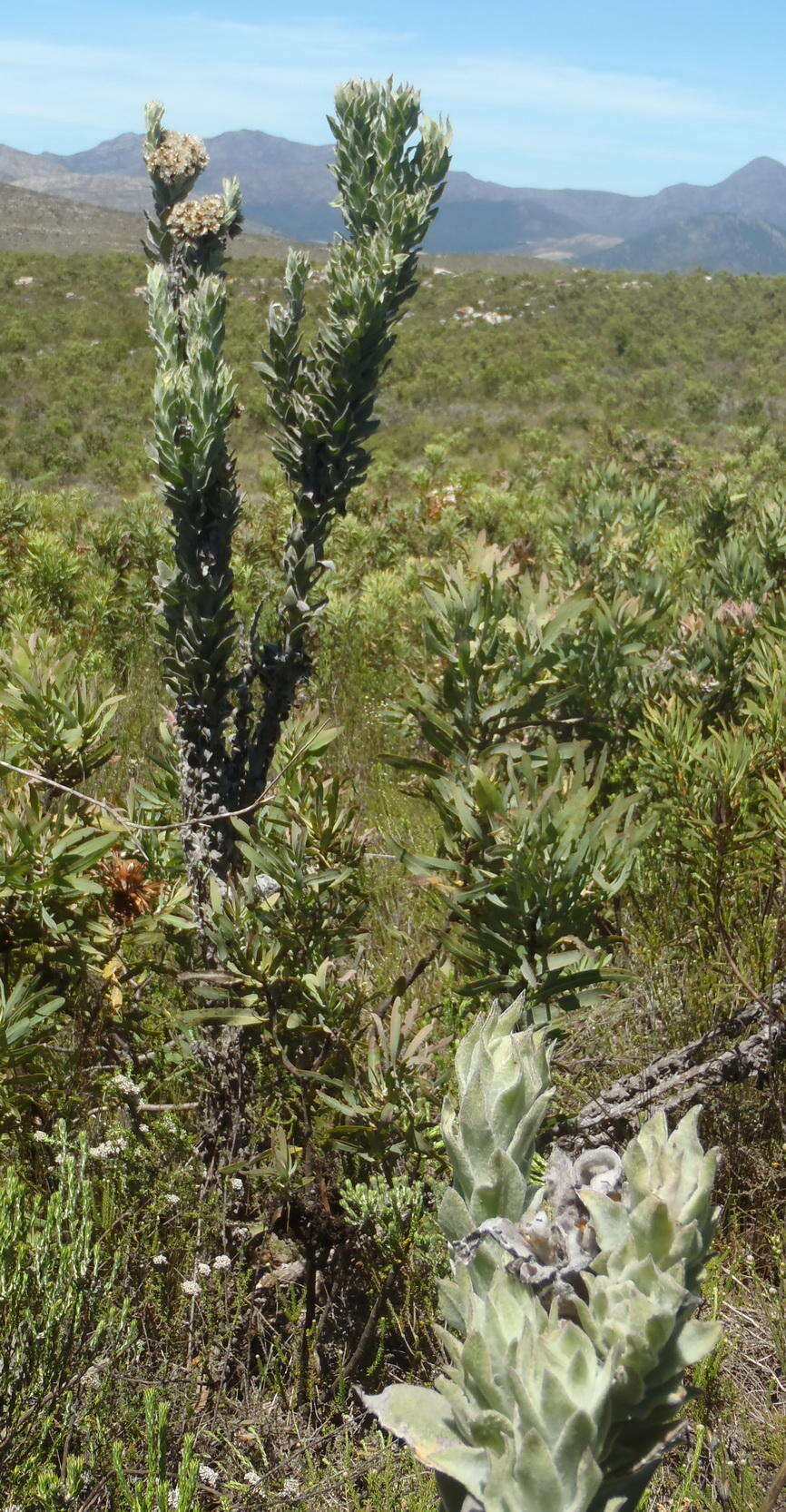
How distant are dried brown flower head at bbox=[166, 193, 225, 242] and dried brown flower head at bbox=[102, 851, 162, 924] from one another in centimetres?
135

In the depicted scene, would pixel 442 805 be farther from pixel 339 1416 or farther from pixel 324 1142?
pixel 339 1416

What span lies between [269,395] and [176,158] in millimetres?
554

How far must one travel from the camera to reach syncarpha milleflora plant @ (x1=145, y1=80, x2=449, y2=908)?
211cm

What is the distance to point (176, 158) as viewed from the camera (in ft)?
7.48

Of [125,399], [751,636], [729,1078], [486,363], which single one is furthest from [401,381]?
[729,1078]

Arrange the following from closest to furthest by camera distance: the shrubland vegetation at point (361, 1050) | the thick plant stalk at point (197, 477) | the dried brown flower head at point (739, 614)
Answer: the shrubland vegetation at point (361, 1050) < the thick plant stalk at point (197, 477) < the dried brown flower head at point (739, 614)

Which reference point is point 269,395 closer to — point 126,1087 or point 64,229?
point 126,1087

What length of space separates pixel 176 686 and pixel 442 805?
0.64 metres

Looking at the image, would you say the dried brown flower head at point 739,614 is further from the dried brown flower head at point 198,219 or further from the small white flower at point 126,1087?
the small white flower at point 126,1087

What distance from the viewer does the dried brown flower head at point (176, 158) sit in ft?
7.48

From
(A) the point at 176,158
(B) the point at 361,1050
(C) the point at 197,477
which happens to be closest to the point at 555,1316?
(B) the point at 361,1050

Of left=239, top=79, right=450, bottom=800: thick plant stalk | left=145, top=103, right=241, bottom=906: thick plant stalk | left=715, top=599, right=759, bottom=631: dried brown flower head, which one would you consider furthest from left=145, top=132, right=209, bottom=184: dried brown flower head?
left=715, top=599, right=759, bottom=631: dried brown flower head

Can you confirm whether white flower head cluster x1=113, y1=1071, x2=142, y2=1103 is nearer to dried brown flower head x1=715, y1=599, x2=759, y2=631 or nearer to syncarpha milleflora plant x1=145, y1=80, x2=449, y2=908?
syncarpha milleflora plant x1=145, y1=80, x2=449, y2=908

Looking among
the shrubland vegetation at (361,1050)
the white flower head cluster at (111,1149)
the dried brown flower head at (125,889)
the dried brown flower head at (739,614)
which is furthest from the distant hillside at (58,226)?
the white flower head cluster at (111,1149)
